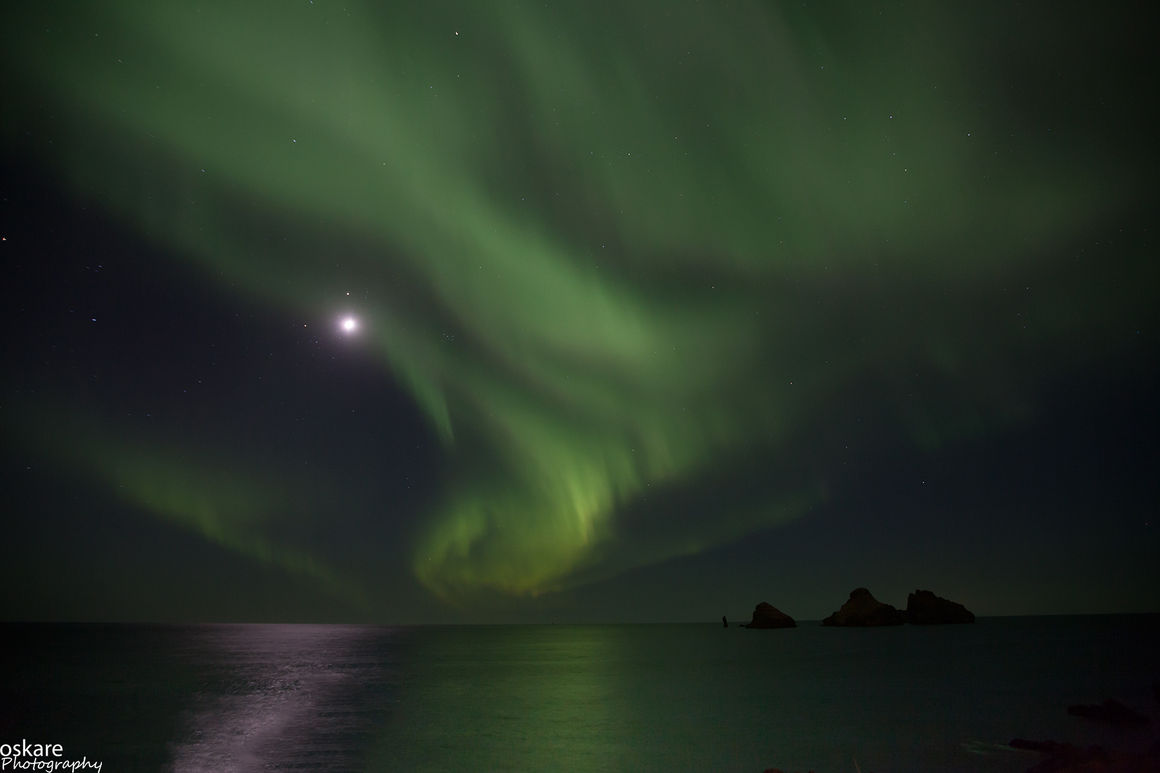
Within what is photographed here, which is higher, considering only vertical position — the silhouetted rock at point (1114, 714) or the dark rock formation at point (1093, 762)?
the dark rock formation at point (1093, 762)

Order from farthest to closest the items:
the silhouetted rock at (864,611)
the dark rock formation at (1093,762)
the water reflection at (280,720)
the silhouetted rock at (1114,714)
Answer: the silhouetted rock at (864,611)
the silhouetted rock at (1114,714)
the water reflection at (280,720)
the dark rock formation at (1093,762)

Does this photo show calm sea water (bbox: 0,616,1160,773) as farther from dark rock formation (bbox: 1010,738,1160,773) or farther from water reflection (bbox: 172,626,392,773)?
dark rock formation (bbox: 1010,738,1160,773)

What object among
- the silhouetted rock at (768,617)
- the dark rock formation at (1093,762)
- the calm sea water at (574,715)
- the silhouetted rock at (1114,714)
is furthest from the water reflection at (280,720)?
the silhouetted rock at (768,617)

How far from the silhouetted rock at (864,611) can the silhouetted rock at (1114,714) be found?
144 m

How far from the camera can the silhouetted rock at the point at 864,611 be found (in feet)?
534

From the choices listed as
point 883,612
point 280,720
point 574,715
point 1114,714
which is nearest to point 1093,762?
point 1114,714

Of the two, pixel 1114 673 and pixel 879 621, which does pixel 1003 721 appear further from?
pixel 879 621

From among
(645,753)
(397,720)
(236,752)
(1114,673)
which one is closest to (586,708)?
(397,720)

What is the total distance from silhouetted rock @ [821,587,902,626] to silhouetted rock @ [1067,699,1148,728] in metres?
144

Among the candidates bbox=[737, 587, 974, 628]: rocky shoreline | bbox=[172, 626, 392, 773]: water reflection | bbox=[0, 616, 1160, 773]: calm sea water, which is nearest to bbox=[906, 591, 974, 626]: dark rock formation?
bbox=[737, 587, 974, 628]: rocky shoreline

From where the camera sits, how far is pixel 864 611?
16625 cm

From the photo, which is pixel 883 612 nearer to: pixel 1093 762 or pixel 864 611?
pixel 864 611

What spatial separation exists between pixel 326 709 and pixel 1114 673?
56.7 meters

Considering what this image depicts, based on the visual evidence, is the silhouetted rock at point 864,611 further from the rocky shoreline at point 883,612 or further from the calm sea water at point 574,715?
the calm sea water at point 574,715
